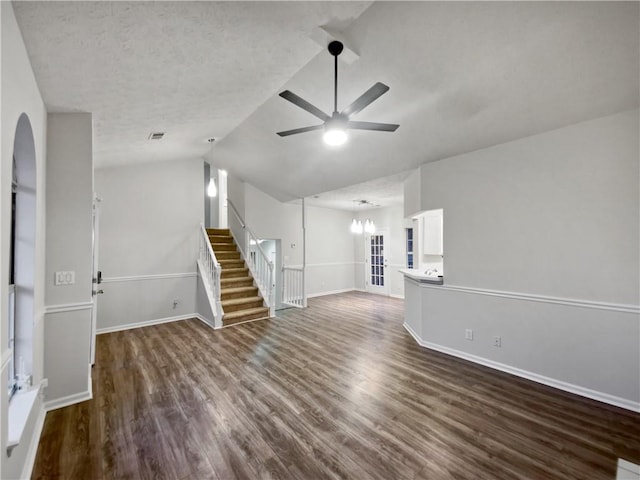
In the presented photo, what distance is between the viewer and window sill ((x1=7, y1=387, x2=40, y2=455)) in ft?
4.79

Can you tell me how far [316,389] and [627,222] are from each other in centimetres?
326

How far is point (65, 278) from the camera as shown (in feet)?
8.47

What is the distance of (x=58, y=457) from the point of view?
6.37ft

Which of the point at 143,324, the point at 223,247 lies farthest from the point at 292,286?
the point at 143,324

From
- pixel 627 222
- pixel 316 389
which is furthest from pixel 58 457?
pixel 627 222

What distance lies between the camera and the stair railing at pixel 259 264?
5.77m

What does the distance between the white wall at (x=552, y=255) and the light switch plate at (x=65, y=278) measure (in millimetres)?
4210

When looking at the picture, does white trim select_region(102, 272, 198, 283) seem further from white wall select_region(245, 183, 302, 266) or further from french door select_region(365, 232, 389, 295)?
french door select_region(365, 232, 389, 295)

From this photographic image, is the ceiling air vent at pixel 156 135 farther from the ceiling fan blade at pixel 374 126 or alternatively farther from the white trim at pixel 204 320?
the white trim at pixel 204 320

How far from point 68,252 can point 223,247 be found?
3.98 metres

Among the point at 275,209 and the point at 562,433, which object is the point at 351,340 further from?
the point at 275,209

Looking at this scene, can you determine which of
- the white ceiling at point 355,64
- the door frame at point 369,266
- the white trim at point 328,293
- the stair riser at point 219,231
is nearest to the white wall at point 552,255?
the white ceiling at point 355,64

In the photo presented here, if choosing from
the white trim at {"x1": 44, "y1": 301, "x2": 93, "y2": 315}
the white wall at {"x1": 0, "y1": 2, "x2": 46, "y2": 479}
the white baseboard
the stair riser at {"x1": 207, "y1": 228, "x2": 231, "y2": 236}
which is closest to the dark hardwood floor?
the white baseboard

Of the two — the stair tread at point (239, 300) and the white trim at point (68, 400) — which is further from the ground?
the stair tread at point (239, 300)
